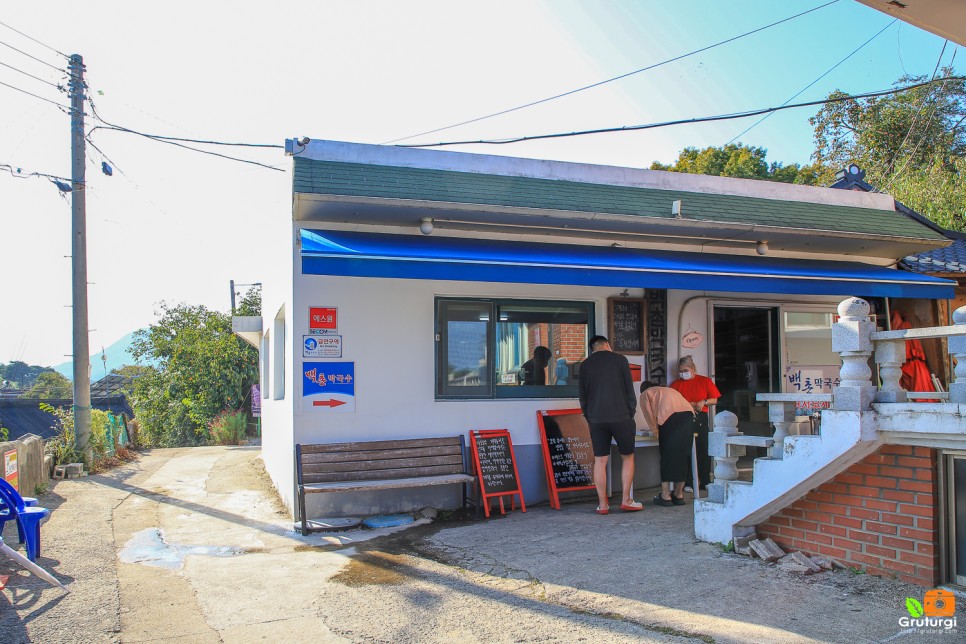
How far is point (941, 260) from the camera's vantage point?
31.7 feet

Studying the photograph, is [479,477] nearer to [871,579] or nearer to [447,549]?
[447,549]

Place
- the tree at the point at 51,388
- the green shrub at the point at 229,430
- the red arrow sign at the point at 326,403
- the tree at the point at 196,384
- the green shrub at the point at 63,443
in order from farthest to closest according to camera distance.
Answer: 1. the tree at the point at 51,388
2. the tree at the point at 196,384
3. the green shrub at the point at 229,430
4. the green shrub at the point at 63,443
5. the red arrow sign at the point at 326,403

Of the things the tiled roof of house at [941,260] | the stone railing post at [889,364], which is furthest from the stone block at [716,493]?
the tiled roof of house at [941,260]

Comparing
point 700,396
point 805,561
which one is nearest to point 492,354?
point 700,396

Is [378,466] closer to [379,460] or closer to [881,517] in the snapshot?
[379,460]

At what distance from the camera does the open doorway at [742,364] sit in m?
10.1

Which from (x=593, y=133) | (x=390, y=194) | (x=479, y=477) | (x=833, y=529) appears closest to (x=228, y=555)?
(x=479, y=477)

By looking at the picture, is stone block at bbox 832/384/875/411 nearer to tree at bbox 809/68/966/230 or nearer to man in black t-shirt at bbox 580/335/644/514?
man in black t-shirt at bbox 580/335/644/514

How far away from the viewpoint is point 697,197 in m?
8.87

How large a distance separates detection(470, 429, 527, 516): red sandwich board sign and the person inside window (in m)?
0.71

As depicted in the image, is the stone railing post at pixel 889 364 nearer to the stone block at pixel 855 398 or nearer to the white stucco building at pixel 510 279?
the stone block at pixel 855 398

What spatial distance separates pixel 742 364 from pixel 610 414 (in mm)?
4150

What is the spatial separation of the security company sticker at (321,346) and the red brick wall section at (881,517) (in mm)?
4393

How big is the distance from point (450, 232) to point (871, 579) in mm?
5043
